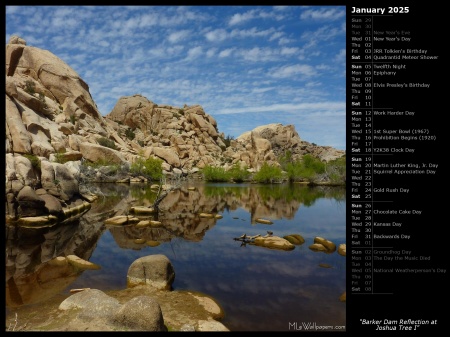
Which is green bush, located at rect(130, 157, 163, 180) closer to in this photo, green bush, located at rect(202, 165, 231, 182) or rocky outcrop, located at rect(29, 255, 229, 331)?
green bush, located at rect(202, 165, 231, 182)

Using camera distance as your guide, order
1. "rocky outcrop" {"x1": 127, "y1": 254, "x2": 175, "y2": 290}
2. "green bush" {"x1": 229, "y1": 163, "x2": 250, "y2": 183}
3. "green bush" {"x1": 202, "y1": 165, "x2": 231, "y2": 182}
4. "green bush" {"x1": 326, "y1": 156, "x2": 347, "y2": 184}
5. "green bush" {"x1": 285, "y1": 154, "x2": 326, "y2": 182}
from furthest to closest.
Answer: "green bush" {"x1": 229, "y1": 163, "x2": 250, "y2": 183} < "green bush" {"x1": 202, "y1": 165, "x2": 231, "y2": 182} < "green bush" {"x1": 285, "y1": 154, "x2": 326, "y2": 182} < "green bush" {"x1": 326, "y1": 156, "x2": 347, "y2": 184} < "rocky outcrop" {"x1": 127, "y1": 254, "x2": 175, "y2": 290}

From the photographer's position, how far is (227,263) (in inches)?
561

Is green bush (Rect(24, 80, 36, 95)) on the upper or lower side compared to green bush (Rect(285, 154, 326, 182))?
upper

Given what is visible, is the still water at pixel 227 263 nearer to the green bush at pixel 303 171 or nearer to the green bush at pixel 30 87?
the green bush at pixel 303 171

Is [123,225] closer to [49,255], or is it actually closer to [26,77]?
[49,255]

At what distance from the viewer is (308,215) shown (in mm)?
26875

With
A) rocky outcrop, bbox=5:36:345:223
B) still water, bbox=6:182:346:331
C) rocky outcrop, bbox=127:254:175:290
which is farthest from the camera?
rocky outcrop, bbox=5:36:345:223

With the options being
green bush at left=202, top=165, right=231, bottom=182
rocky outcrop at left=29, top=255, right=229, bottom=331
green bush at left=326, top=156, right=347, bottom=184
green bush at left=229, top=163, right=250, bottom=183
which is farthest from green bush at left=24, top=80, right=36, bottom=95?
rocky outcrop at left=29, top=255, right=229, bottom=331

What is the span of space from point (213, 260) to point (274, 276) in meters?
3.48

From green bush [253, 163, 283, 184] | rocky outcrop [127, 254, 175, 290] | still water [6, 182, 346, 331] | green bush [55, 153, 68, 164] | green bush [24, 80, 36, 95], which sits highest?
green bush [24, 80, 36, 95]

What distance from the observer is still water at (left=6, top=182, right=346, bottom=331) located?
9617mm

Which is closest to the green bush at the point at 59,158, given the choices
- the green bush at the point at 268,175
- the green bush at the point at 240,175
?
the green bush at the point at 240,175

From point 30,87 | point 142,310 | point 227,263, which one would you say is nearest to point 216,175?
point 30,87

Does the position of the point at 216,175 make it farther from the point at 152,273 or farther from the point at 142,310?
the point at 142,310
